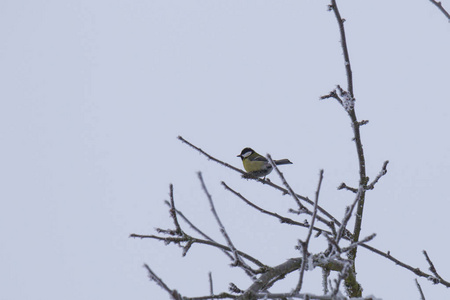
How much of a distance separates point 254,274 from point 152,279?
63 centimetres

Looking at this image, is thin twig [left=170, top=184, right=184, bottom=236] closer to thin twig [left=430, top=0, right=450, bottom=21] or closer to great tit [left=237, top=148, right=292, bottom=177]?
thin twig [left=430, top=0, right=450, bottom=21]

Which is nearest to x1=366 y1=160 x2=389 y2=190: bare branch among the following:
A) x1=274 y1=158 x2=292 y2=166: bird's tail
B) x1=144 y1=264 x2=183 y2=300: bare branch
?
x1=144 y1=264 x2=183 y2=300: bare branch

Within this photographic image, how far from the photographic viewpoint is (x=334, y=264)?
2750mm

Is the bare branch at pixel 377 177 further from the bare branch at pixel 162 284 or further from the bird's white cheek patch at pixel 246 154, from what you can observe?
the bird's white cheek patch at pixel 246 154

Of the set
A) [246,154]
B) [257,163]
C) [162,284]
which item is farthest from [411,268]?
[246,154]

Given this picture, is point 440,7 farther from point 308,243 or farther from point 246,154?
point 246,154

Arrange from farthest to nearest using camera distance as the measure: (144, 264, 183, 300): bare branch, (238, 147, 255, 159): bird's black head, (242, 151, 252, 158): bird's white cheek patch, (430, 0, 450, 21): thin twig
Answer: (238, 147, 255, 159): bird's black head
(242, 151, 252, 158): bird's white cheek patch
(430, 0, 450, 21): thin twig
(144, 264, 183, 300): bare branch

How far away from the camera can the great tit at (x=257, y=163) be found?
9537 millimetres

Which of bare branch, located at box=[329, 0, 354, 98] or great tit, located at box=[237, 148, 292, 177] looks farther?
great tit, located at box=[237, 148, 292, 177]

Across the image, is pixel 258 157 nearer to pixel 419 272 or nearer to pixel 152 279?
pixel 419 272

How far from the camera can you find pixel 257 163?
396 inches

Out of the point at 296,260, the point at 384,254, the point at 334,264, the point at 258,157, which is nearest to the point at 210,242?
the point at 296,260

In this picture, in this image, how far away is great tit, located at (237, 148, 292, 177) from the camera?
9.54m

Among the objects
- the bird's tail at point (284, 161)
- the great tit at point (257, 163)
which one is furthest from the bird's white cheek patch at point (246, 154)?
the bird's tail at point (284, 161)
